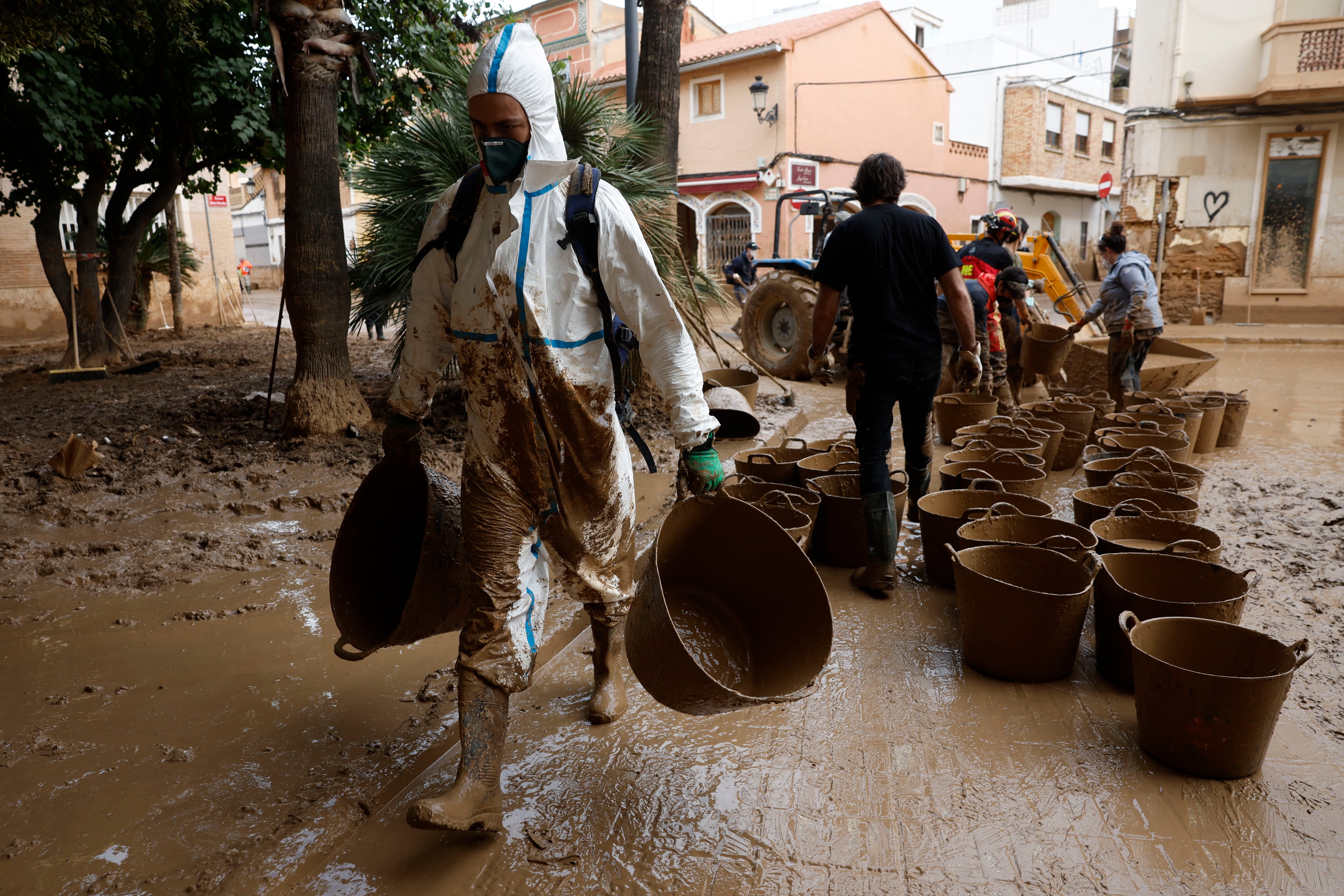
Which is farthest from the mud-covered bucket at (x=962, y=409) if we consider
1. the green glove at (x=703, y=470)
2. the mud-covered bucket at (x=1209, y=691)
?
the green glove at (x=703, y=470)

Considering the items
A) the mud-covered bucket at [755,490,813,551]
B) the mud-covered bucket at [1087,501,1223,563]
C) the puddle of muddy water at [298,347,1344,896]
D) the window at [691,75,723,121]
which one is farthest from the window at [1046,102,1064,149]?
the puddle of muddy water at [298,347,1344,896]

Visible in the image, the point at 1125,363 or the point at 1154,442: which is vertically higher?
the point at 1125,363

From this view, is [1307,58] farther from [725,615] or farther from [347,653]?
[347,653]

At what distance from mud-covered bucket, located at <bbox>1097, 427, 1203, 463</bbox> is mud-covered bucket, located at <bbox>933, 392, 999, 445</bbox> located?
1.07 meters

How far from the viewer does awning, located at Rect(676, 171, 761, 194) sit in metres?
21.9

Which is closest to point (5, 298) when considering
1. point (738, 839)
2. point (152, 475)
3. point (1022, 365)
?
point (152, 475)

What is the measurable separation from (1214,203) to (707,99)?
12527 millimetres

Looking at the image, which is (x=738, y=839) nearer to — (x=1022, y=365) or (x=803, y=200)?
(x=1022, y=365)

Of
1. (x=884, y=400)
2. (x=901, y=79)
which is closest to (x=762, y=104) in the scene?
(x=901, y=79)

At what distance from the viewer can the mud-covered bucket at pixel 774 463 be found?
461 cm

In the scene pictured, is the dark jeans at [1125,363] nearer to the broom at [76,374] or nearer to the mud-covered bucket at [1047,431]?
the mud-covered bucket at [1047,431]

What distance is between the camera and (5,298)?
14281mm

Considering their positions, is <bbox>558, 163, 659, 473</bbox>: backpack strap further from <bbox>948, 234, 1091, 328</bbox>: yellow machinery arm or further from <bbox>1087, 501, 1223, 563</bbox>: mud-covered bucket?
<bbox>948, 234, 1091, 328</bbox>: yellow machinery arm

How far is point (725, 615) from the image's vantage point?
2.89m
